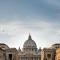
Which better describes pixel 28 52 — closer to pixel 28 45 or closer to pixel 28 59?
pixel 28 59

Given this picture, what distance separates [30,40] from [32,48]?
7001 mm

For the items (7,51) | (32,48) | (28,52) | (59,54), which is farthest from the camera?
(32,48)

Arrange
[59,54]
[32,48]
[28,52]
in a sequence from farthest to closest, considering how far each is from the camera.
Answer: [32,48] < [28,52] < [59,54]

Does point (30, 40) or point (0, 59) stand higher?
point (30, 40)

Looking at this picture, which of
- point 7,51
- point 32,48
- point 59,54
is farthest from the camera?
point 32,48

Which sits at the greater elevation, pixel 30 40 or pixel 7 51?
pixel 30 40

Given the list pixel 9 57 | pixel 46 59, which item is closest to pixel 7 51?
pixel 9 57

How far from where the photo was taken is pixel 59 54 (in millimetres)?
61719

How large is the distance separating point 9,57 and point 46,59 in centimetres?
1049

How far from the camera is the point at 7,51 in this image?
264ft

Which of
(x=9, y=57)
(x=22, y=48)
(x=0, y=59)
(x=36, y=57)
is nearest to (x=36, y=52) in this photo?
(x=36, y=57)

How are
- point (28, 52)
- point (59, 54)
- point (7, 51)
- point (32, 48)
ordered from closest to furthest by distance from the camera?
1. point (59, 54)
2. point (7, 51)
3. point (28, 52)
4. point (32, 48)

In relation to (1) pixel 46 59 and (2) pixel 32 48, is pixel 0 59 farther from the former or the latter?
(2) pixel 32 48

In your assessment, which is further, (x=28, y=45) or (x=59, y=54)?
(x=28, y=45)
